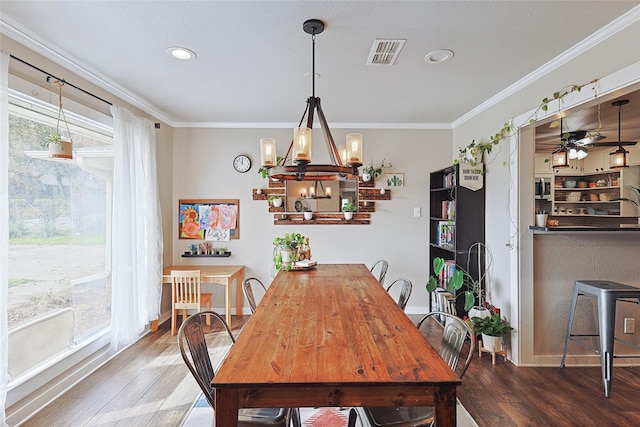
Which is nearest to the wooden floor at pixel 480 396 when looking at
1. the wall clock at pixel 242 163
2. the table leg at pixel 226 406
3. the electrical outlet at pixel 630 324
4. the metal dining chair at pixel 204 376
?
the electrical outlet at pixel 630 324

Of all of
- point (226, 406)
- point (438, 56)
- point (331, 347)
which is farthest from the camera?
point (438, 56)

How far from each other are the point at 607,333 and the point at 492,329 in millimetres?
825

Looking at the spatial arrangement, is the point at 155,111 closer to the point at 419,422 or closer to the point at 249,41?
the point at 249,41

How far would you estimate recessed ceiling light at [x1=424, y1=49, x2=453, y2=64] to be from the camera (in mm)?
2469

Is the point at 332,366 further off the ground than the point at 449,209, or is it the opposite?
the point at 449,209

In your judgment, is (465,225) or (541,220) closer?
(541,220)

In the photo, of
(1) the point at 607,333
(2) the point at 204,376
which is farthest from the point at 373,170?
(2) the point at 204,376

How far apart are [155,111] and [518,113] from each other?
3.76 m

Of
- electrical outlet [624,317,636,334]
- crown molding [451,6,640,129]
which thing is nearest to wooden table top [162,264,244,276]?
crown molding [451,6,640,129]

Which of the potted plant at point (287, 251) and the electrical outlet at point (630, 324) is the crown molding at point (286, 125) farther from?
the electrical outlet at point (630, 324)

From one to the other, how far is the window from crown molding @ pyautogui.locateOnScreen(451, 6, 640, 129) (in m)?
3.70

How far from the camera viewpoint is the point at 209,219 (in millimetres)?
4559

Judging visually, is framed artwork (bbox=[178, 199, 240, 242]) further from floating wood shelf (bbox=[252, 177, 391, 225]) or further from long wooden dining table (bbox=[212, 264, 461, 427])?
long wooden dining table (bbox=[212, 264, 461, 427])

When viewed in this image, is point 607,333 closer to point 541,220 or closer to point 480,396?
point 541,220
